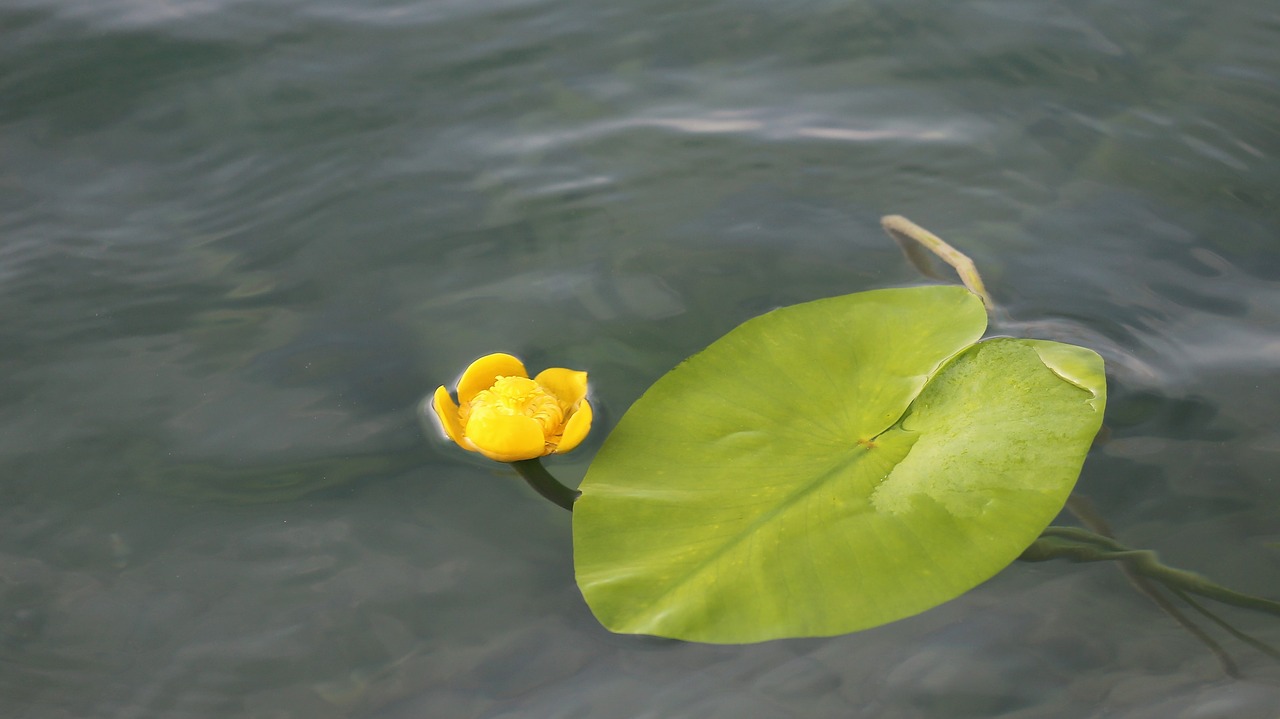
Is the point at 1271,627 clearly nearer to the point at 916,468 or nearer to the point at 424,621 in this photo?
the point at 916,468

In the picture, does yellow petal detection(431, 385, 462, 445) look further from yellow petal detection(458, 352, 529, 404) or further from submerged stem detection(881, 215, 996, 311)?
submerged stem detection(881, 215, 996, 311)

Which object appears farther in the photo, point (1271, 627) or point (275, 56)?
point (275, 56)

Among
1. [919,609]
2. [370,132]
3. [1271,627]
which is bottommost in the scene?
[1271,627]

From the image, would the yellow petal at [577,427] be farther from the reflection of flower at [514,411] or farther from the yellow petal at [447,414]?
the yellow petal at [447,414]

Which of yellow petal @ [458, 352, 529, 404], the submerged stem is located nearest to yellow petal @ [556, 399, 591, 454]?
yellow petal @ [458, 352, 529, 404]

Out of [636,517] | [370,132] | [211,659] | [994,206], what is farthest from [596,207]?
[211,659]

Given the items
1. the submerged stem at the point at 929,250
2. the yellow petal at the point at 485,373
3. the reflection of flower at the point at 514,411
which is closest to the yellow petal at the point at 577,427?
the reflection of flower at the point at 514,411

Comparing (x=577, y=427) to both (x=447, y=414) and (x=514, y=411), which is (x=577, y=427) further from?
(x=447, y=414)
